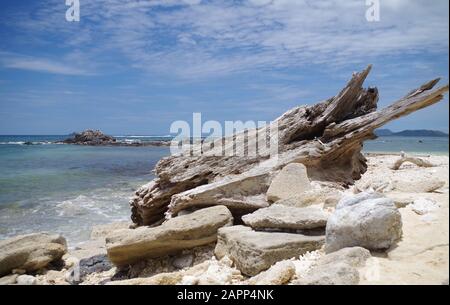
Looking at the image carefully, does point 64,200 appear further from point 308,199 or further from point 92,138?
point 92,138

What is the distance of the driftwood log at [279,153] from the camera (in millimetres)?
8992

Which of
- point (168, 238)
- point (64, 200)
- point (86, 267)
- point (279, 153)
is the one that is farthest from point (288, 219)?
point (64, 200)

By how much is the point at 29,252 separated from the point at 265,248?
580 cm

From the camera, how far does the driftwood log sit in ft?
29.5

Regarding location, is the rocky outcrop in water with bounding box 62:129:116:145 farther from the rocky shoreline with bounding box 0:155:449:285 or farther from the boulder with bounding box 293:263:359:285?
the boulder with bounding box 293:263:359:285

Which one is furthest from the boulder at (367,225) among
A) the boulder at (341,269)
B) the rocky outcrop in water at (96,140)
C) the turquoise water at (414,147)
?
the rocky outcrop in water at (96,140)

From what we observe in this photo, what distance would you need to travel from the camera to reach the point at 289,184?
27.3ft

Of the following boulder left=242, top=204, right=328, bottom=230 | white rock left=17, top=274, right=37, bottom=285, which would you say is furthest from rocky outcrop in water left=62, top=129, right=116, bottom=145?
boulder left=242, top=204, right=328, bottom=230

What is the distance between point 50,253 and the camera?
352 inches

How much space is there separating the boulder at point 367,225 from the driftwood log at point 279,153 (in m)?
3.46

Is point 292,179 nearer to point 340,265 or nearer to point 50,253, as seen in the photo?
point 340,265
